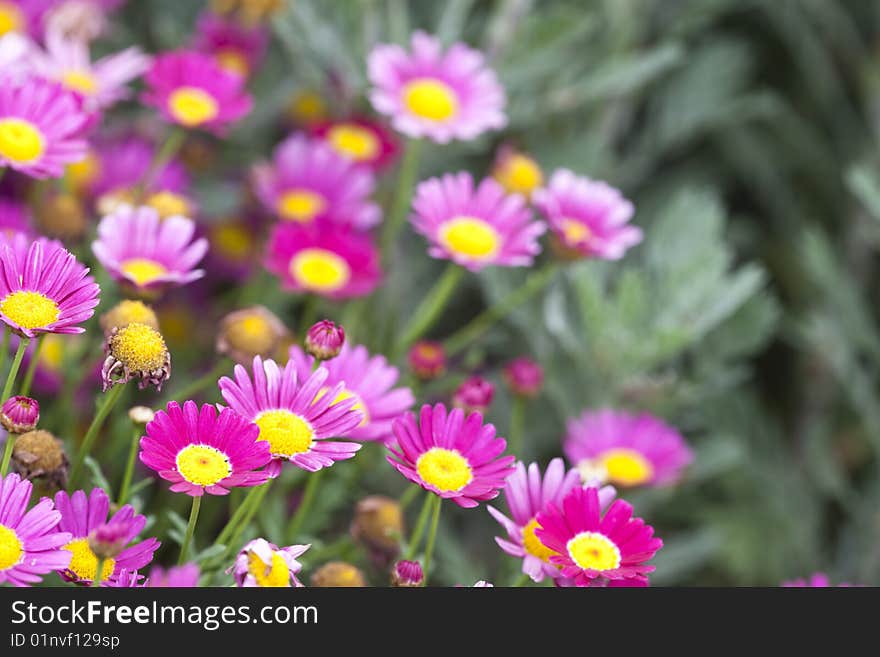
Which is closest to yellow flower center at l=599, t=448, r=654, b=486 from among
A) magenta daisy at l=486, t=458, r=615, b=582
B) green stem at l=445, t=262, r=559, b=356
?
green stem at l=445, t=262, r=559, b=356

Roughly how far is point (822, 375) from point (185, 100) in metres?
1.00

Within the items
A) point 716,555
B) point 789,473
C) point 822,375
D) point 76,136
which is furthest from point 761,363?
point 76,136

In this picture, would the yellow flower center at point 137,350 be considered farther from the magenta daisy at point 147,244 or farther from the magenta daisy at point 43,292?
the magenta daisy at point 147,244

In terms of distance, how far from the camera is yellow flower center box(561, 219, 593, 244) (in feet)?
3.18

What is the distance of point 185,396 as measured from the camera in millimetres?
879

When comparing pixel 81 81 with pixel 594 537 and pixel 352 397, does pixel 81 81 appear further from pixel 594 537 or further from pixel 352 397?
pixel 594 537

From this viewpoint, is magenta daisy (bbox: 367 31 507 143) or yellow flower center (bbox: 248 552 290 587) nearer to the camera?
yellow flower center (bbox: 248 552 290 587)

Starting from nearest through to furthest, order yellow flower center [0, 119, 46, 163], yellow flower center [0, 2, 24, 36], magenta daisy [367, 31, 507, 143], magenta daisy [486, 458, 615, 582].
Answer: magenta daisy [486, 458, 615, 582] < yellow flower center [0, 119, 46, 163] < magenta daisy [367, 31, 507, 143] < yellow flower center [0, 2, 24, 36]

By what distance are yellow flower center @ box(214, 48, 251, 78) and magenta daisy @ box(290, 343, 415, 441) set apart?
57 cm

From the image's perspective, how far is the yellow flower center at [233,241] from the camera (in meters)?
1.25

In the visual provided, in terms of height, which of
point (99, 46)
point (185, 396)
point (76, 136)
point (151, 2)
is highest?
point (151, 2)

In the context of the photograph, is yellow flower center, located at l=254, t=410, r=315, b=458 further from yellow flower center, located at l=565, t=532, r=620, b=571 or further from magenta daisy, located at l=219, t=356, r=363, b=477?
yellow flower center, located at l=565, t=532, r=620, b=571

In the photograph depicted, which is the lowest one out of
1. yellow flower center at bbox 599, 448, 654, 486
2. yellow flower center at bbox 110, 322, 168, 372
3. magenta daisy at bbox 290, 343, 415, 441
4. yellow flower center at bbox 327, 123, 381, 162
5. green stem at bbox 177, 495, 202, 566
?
green stem at bbox 177, 495, 202, 566
